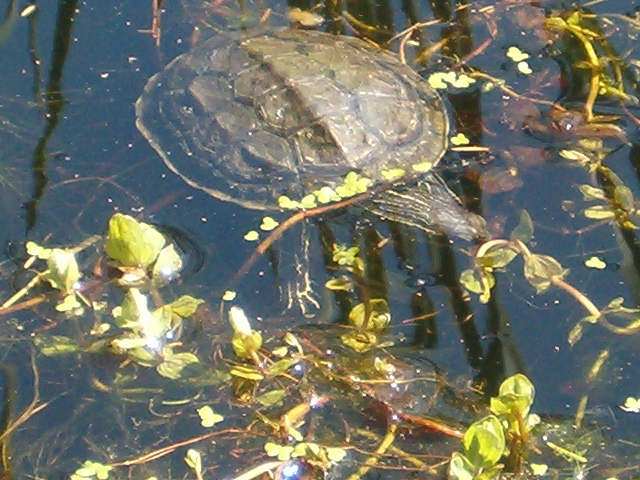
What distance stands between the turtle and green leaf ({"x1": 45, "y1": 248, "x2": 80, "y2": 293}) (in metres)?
0.56

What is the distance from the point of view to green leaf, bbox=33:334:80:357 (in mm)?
2451

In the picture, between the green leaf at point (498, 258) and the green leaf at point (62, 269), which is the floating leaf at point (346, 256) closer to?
the green leaf at point (498, 258)

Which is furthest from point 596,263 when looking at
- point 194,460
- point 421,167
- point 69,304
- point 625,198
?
point 69,304

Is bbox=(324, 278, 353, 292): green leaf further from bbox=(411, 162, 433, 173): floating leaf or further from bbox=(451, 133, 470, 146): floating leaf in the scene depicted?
bbox=(451, 133, 470, 146): floating leaf

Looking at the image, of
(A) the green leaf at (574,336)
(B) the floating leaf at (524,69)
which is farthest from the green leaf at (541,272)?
(B) the floating leaf at (524,69)

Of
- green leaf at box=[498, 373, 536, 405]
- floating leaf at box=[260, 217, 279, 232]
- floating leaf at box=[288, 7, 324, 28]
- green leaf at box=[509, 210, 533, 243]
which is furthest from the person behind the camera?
floating leaf at box=[288, 7, 324, 28]

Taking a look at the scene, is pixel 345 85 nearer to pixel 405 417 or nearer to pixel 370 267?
pixel 370 267

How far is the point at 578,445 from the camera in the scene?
7.34ft

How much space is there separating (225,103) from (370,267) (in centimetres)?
72

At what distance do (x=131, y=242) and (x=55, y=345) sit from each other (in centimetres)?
32

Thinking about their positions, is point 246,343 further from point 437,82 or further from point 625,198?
point 437,82

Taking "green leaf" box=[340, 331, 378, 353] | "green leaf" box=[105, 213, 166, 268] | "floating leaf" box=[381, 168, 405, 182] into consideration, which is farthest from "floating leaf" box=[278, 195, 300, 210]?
"green leaf" box=[340, 331, 378, 353]

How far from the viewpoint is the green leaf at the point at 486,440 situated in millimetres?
1963

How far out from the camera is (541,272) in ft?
8.44
